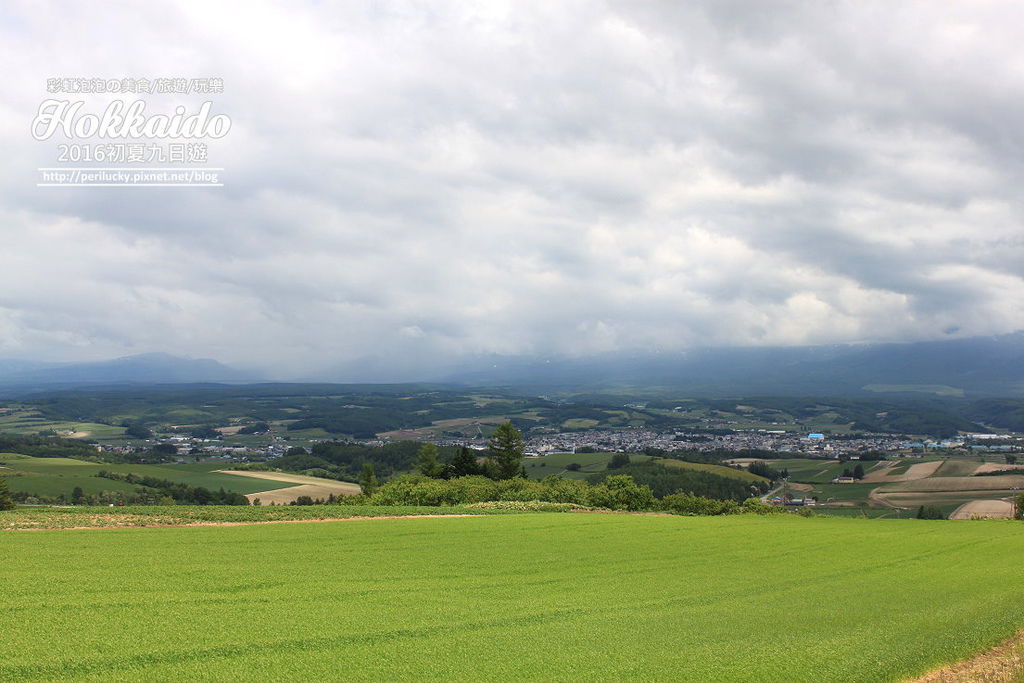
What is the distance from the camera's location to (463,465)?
73.8 meters

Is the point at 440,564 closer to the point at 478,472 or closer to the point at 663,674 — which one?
the point at 663,674

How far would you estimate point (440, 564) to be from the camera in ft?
73.7

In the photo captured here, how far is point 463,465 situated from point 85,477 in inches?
2107

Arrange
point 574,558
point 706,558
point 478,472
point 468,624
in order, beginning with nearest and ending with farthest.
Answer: point 468,624, point 574,558, point 706,558, point 478,472

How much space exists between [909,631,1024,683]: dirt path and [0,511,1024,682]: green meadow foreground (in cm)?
29

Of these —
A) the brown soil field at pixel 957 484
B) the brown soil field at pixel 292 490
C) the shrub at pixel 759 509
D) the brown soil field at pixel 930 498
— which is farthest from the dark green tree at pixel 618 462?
the shrub at pixel 759 509

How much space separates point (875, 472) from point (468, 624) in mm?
Result: 125780

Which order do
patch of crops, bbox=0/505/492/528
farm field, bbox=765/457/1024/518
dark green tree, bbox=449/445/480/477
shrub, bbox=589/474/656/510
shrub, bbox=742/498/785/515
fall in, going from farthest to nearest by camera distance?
farm field, bbox=765/457/1024/518 < dark green tree, bbox=449/445/480/477 < shrub, bbox=742/498/785/515 < shrub, bbox=589/474/656/510 < patch of crops, bbox=0/505/492/528

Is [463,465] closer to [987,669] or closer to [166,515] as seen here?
[166,515]

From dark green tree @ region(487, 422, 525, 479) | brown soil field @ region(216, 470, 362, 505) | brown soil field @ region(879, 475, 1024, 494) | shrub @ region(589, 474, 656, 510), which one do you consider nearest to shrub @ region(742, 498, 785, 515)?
shrub @ region(589, 474, 656, 510)

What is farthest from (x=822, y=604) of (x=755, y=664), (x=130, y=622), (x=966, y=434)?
(x=966, y=434)

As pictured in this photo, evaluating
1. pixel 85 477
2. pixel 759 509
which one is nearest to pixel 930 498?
pixel 759 509

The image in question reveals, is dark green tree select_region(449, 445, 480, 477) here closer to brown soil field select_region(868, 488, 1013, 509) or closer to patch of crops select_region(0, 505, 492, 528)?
patch of crops select_region(0, 505, 492, 528)

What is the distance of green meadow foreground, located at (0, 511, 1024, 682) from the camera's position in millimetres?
12148
